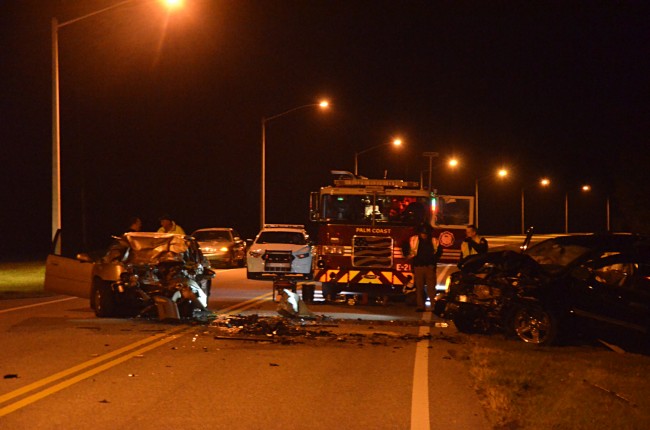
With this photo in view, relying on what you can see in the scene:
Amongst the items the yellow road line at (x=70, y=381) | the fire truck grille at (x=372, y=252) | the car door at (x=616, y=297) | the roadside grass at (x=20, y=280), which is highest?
the fire truck grille at (x=372, y=252)

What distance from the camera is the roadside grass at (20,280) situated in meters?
21.4

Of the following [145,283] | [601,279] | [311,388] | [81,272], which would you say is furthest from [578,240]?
[81,272]

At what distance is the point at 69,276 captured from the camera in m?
16.3

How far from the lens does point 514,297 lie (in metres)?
12.8

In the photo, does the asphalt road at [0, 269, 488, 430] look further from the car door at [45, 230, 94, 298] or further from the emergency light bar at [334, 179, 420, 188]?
the emergency light bar at [334, 179, 420, 188]

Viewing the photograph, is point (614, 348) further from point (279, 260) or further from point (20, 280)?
point (20, 280)

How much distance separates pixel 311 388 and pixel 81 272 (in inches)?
325

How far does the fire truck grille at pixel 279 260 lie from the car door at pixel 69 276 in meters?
8.02

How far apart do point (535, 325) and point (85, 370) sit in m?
6.37

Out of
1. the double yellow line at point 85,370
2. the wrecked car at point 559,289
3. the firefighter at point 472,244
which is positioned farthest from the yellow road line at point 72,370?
the firefighter at point 472,244

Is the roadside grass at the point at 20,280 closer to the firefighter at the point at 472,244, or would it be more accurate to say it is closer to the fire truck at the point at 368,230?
the fire truck at the point at 368,230

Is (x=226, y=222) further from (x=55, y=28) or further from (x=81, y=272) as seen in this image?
(x=81, y=272)

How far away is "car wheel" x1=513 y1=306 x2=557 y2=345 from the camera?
480 inches

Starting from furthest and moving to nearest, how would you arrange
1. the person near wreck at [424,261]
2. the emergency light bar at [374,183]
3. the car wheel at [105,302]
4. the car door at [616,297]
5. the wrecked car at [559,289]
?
the emergency light bar at [374,183] → the person near wreck at [424,261] → the car wheel at [105,302] → the wrecked car at [559,289] → the car door at [616,297]
